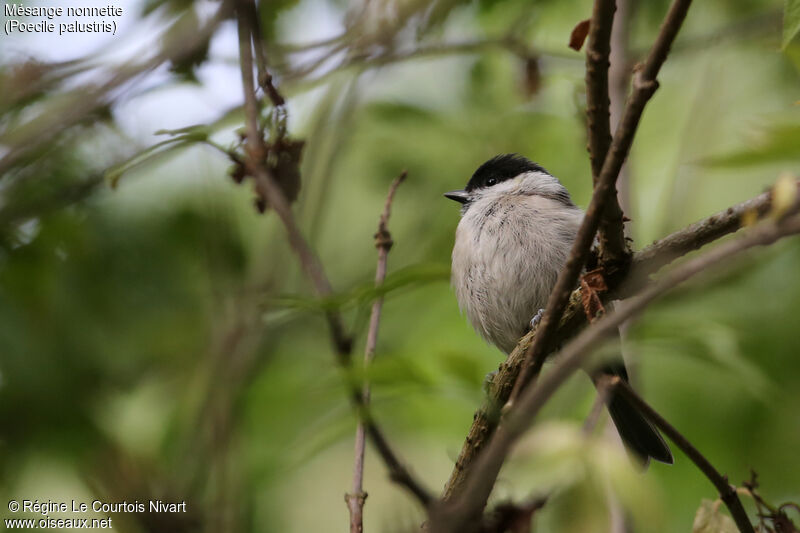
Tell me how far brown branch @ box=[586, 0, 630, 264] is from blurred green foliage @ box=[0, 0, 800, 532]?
0.19 metres

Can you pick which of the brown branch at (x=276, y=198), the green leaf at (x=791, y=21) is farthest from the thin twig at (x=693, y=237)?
the brown branch at (x=276, y=198)

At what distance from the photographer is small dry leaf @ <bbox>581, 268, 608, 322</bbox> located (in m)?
1.64

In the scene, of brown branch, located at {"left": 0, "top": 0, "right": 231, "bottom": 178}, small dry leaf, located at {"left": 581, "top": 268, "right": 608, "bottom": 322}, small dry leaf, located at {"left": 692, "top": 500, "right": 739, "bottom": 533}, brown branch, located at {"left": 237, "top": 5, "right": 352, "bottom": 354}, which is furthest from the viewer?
brown branch, located at {"left": 0, "top": 0, "right": 231, "bottom": 178}

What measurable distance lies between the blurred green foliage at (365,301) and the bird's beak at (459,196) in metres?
0.17

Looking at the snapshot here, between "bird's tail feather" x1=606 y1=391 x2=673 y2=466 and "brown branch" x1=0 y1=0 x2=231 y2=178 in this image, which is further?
"bird's tail feather" x1=606 y1=391 x2=673 y2=466

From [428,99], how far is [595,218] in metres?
2.85

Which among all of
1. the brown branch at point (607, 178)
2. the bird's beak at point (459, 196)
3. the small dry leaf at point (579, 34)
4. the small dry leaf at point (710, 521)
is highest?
the bird's beak at point (459, 196)

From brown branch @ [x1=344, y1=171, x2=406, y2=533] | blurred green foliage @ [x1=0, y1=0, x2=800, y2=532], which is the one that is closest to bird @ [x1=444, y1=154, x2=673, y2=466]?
blurred green foliage @ [x1=0, y1=0, x2=800, y2=532]

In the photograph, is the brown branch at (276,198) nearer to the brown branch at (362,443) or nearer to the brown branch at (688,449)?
the brown branch at (362,443)

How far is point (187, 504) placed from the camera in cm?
147

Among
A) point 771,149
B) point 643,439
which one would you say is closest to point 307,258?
point 771,149

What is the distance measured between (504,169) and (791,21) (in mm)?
2478

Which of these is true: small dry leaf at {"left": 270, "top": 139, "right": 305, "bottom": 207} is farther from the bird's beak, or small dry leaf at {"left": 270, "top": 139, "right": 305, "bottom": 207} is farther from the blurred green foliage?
the bird's beak

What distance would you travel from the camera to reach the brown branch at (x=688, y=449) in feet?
4.41
